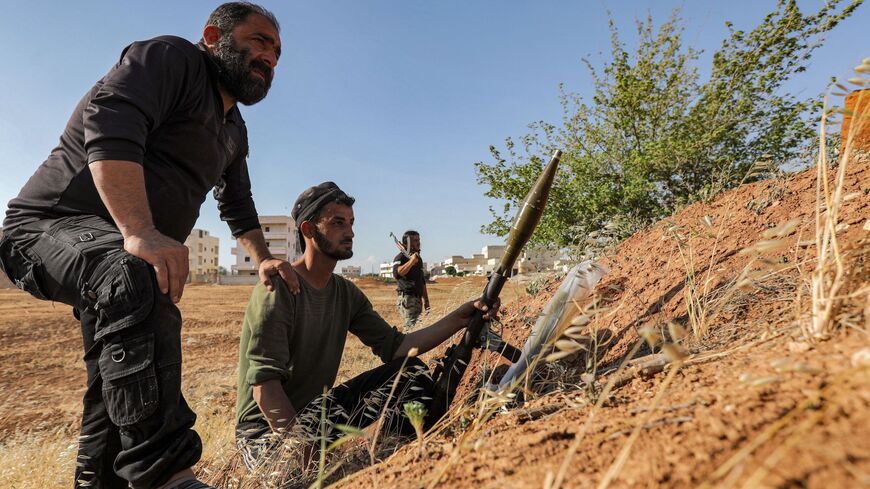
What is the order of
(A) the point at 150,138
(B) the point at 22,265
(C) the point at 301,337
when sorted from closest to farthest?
(B) the point at 22,265
(A) the point at 150,138
(C) the point at 301,337

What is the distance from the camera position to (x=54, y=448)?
11.0 feet

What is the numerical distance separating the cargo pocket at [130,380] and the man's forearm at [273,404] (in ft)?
2.98

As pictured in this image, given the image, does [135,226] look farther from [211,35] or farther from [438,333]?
[438,333]

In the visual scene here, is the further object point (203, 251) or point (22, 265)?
point (203, 251)

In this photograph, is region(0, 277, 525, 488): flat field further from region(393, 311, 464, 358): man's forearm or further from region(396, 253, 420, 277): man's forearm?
region(393, 311, 464, 358): man's forearm

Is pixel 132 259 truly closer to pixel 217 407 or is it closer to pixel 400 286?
pixel 217 407

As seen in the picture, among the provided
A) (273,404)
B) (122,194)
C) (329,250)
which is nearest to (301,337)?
(273,404)

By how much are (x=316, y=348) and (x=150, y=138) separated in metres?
1.49

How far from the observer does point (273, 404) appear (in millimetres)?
2330

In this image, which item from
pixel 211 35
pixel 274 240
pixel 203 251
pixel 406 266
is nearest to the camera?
pixel 211 35

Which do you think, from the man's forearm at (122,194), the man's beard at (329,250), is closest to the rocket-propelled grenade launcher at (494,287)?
the man's beard at (329,250)

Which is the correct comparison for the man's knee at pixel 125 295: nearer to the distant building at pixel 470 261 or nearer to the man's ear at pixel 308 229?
the man's ear at pixel 308 229

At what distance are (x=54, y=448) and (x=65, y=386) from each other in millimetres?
3505

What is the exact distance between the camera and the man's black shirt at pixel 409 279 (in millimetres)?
8250
